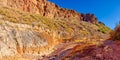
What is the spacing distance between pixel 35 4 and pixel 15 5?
21337 mm

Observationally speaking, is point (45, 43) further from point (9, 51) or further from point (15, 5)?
point (15, 5)

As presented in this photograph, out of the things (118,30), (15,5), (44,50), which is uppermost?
(15,5)

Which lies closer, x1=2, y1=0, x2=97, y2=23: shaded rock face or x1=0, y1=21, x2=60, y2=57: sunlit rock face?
x1=0, y1=21, x2=60, y2=57: sunlit rock face

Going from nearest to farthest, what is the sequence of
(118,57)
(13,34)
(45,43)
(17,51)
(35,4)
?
(118,57), (17,51), (13,34), (45,43), (35,4)

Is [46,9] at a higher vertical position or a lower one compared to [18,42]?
higher

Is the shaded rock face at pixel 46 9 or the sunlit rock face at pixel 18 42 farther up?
the shaded rock face at pixel 46 9

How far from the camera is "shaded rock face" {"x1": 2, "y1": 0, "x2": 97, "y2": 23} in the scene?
95994 millimetres

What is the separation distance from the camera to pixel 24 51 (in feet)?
116

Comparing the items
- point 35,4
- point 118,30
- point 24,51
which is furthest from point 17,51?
point 35,4

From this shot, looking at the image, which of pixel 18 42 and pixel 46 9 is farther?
pixel 46 9

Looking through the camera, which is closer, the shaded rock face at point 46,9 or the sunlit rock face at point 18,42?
the sunlit rock face at point 18,42

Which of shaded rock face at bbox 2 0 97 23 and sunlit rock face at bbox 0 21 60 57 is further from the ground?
shaded rock face at bbox 2 0 97 23

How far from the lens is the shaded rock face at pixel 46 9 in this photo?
3779 inches

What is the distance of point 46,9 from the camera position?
122m
